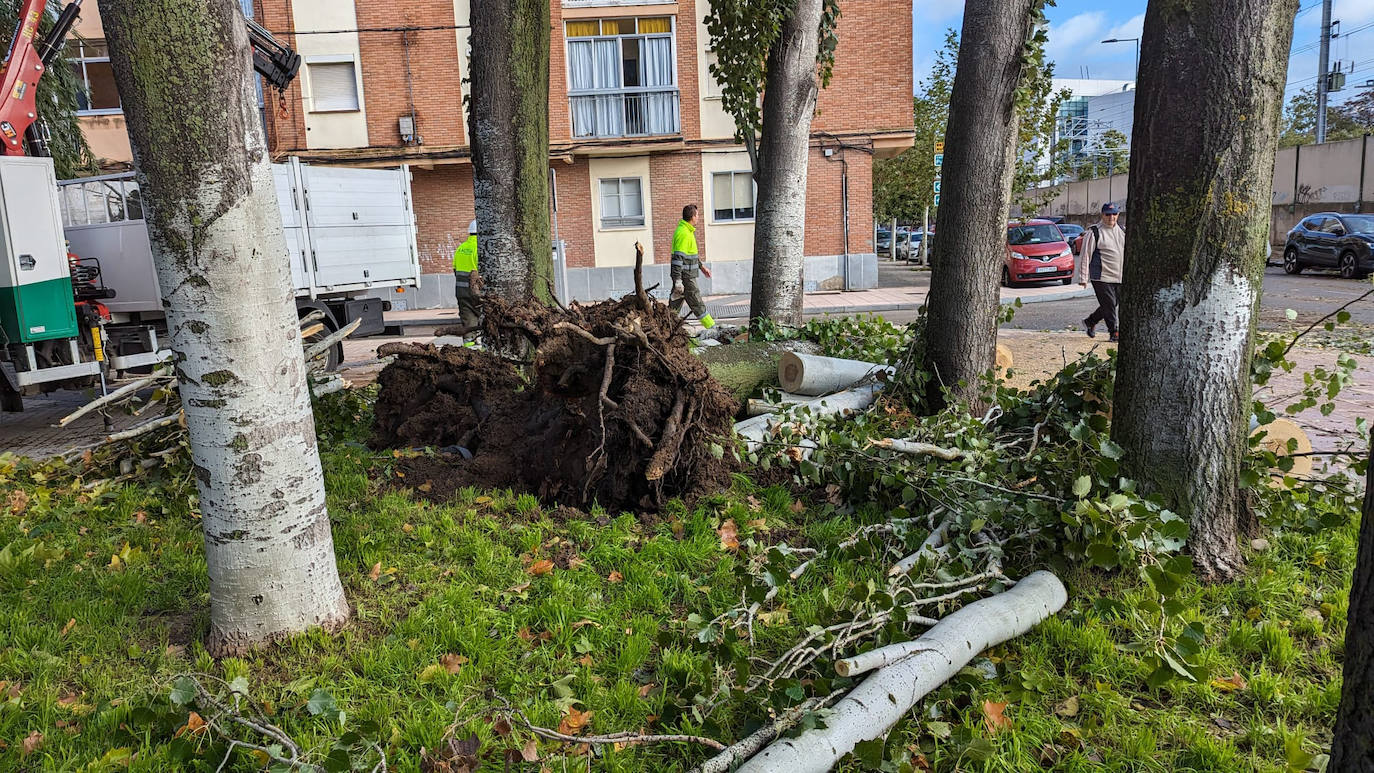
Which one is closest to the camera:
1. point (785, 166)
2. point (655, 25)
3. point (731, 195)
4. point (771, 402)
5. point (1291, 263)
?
point (771, 402)

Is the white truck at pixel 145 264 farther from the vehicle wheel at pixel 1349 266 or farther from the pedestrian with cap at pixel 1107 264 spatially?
the vehicle wheel at pixel 1349 266

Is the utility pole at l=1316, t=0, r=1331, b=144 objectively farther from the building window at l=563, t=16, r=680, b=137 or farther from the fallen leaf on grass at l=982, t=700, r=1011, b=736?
the fallen leaf on grass at l=982, t=700, r=1011, b=736

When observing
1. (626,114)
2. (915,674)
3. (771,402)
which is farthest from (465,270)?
(626,114)

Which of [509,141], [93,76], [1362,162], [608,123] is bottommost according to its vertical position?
[509,141]

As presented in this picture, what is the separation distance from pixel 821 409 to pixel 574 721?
3.32m

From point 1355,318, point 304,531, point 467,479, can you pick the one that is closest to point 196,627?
point 304,531

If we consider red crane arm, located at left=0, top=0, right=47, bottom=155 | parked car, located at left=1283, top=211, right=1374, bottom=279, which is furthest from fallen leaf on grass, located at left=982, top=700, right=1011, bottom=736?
parked car, located at left=1283, top=211, right=1374, bottom=279

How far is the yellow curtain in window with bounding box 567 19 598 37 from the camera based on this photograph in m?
23.6

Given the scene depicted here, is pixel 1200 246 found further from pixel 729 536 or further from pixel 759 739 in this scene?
pixel 759 739

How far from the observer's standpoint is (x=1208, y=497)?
12.5 feet

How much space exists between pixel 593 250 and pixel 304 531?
70.5 ft

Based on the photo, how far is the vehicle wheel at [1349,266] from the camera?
21.2 metres

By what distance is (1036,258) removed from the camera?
23.2 m

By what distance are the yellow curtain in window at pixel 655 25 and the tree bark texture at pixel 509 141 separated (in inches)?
704
